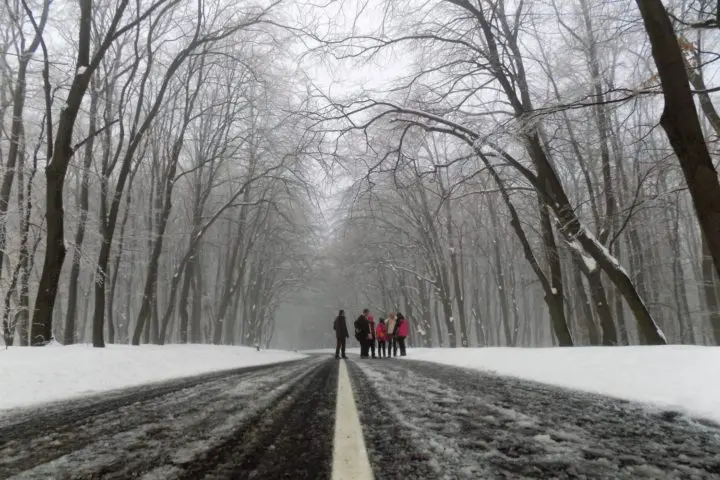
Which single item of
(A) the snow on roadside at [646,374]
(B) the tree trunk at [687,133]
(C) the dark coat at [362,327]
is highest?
(B) the tree trunk at [687,133]

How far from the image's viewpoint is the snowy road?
5.60 feet

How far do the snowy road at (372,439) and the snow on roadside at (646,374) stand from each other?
0.42 metres

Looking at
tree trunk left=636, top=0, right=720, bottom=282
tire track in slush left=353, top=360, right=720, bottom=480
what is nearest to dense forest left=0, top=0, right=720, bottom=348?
tree trunk left=636, top=0, right=720, bottom=282

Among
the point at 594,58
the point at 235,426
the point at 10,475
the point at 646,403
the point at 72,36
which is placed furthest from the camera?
the point at 72,36

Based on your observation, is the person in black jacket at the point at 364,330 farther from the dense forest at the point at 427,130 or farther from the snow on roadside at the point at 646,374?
the snow on roadside at the point at 646,374

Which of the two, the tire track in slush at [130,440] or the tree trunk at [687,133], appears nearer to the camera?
the tire track in slush at [130,440]

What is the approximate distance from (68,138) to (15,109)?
31.5ft

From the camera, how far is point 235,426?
8.36 feet

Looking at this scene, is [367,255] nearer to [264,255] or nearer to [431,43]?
[264,255]

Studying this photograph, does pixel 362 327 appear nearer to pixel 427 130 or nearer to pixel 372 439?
pixel 427 130

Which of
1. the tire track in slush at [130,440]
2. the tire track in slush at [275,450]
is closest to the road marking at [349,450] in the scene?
the tire track in slush at [275,450]

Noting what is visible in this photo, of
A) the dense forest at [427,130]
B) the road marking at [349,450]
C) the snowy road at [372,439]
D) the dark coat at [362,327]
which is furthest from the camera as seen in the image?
the dark coat at [362,327]

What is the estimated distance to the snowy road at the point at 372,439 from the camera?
171cm

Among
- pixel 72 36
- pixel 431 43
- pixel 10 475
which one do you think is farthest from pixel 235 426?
pixel 72 36
